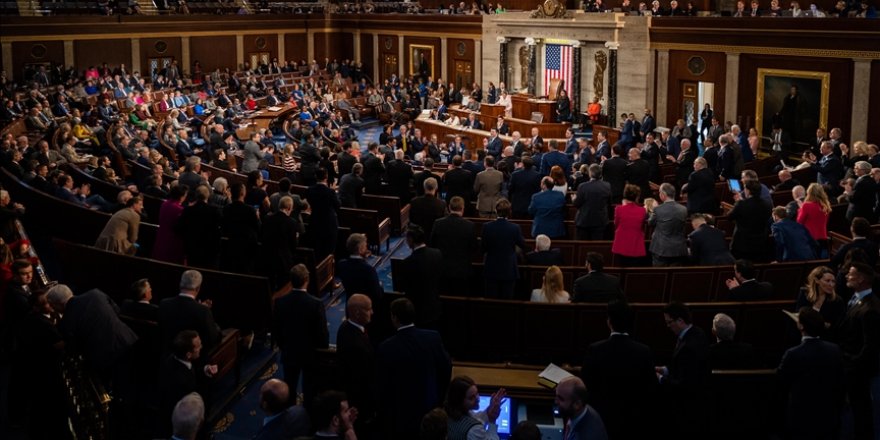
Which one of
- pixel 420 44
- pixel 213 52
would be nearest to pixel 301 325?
pixel 420 44

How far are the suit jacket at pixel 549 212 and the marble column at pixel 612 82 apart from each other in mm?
15540

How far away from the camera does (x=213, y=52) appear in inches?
1256

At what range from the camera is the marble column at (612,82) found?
24453mm

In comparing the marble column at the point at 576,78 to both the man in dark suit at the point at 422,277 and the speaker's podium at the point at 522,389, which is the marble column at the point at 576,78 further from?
the speaker's podium at the point at 522,389

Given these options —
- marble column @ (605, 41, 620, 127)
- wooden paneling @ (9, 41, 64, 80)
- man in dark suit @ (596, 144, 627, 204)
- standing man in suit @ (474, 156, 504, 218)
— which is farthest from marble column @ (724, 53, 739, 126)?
wooden paneling @ (9, 41, 64, 80)

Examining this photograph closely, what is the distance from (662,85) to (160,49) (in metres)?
18.0

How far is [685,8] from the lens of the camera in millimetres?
23953

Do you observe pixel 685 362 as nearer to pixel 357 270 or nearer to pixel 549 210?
pixel 357 270

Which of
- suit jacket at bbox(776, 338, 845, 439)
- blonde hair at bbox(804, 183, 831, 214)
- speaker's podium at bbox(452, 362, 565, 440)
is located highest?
blonde hair at bbox(804, 183, 831, 214)

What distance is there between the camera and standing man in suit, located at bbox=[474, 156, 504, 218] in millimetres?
11328

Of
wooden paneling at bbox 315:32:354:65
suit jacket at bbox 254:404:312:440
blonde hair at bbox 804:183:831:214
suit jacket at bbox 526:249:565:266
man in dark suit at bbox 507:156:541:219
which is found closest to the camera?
suit jacket at bbox 254:404:312:440

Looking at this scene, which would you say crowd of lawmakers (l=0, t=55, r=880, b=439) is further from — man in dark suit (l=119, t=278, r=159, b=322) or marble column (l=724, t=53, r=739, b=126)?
marble column (l=724, t=53, r=739, b=126)

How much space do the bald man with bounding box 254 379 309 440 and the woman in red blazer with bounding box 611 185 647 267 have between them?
5255mm

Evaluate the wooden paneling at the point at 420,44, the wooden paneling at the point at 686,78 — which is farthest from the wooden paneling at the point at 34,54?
the wooden paneling at the point at 686,78
